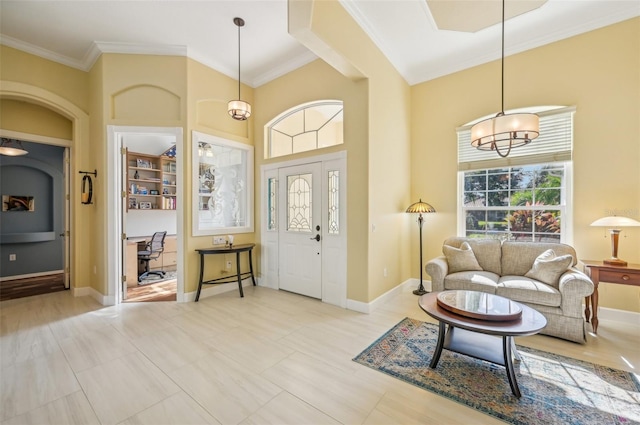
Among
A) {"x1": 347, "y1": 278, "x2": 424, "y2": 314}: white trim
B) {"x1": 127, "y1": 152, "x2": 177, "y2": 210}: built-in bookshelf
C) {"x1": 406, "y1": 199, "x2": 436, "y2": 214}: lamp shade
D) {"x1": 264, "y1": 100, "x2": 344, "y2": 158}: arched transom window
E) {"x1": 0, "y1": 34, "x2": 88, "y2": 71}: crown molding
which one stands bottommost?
{"x1": 347, "y1": 278, "x2": 424, "y2": 314}: white trim

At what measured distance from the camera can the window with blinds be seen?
3.51 meters

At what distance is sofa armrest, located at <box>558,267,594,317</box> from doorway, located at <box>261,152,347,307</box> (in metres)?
2.39

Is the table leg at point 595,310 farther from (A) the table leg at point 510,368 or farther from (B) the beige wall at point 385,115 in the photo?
(A) the table leg at point 510,368

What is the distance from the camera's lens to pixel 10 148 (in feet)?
14.6

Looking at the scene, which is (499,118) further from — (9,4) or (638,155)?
(9,4)

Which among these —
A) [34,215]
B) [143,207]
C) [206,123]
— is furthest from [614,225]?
[34,215]

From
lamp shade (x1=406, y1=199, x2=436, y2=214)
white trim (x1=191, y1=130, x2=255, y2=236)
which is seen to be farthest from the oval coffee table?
white trim (x1=191, y1=130, x2=255, y2=236)

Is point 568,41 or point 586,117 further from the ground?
point 568,41

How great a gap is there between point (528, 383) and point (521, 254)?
1906 mm

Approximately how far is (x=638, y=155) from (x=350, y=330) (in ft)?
12.8

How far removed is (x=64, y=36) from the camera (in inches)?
142

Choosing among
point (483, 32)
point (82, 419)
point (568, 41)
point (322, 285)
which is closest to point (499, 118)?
point (483, 32)

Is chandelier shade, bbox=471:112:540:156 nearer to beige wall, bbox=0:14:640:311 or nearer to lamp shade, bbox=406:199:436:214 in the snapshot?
beige wall, bbox=0:14:640:311

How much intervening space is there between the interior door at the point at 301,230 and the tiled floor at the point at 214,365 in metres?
0.55
